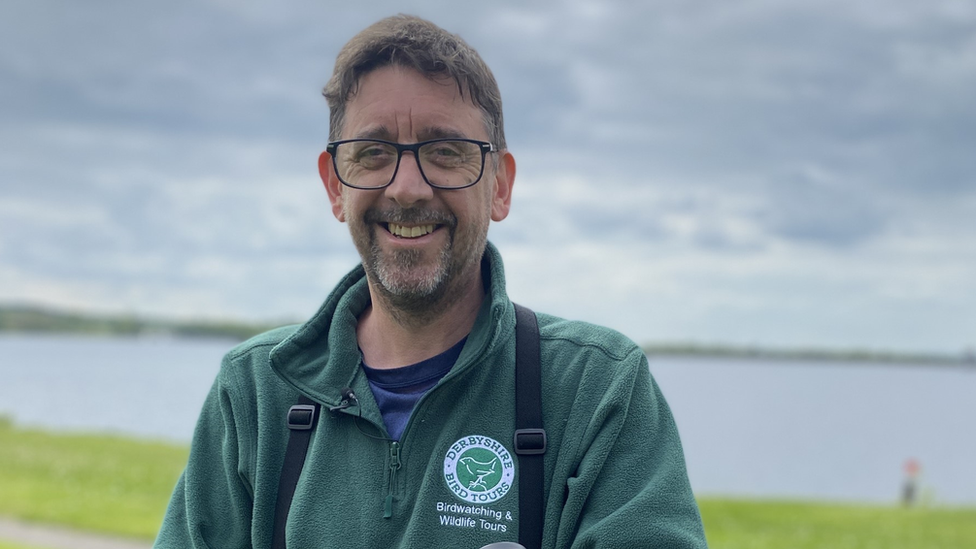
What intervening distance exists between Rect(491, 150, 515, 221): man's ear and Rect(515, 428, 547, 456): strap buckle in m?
0.79

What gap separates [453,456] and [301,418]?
539 millimetres

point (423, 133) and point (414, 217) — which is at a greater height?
point (423, 133)

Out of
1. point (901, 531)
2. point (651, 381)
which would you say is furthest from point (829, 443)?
point (651, 381)

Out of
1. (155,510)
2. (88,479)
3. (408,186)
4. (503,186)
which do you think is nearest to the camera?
(408,186)

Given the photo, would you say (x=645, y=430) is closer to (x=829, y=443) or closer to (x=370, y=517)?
(x=370, y=517)

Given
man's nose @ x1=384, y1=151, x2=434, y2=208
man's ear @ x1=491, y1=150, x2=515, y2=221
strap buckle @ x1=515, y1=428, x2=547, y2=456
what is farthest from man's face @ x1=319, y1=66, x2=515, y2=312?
strap buckle @ x1=515, y1=428, x2=547, y2=456

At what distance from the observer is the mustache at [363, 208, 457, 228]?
2.82 metres

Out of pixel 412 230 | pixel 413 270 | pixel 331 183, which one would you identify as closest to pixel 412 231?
pixel 412 230

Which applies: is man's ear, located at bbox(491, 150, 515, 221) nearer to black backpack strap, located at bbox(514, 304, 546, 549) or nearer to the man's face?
the man's face

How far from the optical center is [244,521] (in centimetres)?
295

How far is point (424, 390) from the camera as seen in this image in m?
2.94

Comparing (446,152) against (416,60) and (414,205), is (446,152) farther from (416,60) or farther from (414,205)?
(416,60)

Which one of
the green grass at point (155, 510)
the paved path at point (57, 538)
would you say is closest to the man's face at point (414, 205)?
the green grass at point (155, 510)

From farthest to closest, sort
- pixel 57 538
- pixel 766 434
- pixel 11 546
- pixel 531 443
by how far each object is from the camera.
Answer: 1. pixel 766 434
2. pixel 57 538
3. pixel 11 546
4. pixel 531 443
